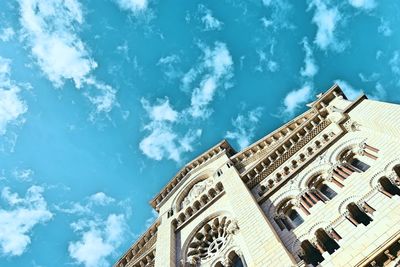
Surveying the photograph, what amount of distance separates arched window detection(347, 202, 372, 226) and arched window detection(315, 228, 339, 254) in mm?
1100

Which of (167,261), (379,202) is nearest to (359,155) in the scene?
(379,202)

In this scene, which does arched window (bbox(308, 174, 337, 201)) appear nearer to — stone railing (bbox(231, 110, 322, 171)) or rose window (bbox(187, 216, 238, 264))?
rose window (bbox(187, 216, 238, 264))

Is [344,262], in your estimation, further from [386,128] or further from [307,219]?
[386,128]

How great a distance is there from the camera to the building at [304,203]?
13.7 metres

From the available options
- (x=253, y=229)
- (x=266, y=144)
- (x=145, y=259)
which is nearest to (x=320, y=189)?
(x=253, y=229)

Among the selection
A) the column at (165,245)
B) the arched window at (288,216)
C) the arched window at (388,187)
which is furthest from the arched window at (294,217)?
the column at (165,245)

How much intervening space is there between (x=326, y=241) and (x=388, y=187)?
3214mm

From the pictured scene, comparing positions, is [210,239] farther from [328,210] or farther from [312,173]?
[328,210]

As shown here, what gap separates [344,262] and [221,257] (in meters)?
8.40

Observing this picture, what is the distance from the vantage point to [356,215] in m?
15.1

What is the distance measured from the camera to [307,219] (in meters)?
16.7

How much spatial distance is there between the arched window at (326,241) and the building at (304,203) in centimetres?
4

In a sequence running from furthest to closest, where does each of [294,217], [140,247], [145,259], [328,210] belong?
[140,247]
[145,259]
[294,217]
[328,210]

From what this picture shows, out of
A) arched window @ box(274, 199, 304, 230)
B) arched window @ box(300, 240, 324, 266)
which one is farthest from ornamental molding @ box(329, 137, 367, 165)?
arched window @ box(300, 240, 324, 266)
